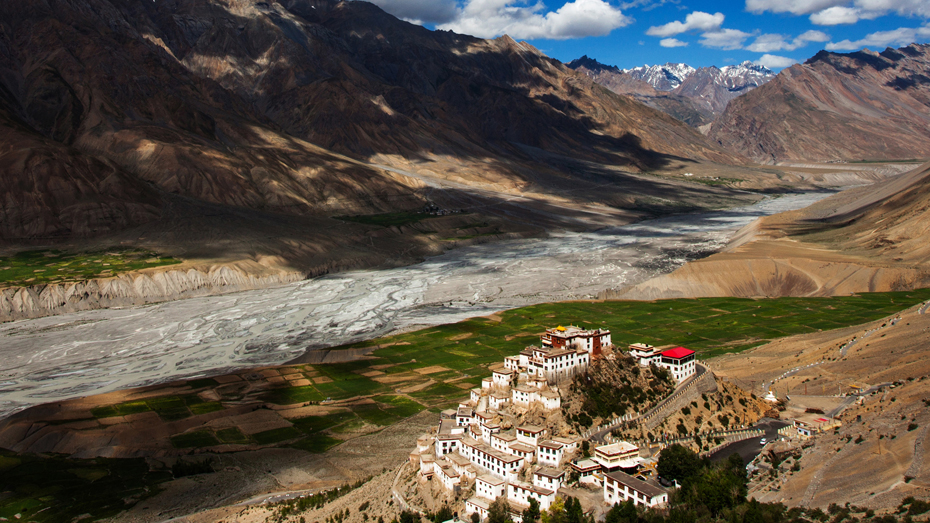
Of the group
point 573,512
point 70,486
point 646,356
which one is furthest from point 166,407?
point 573,512

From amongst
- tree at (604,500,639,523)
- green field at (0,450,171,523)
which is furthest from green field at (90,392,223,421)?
tree at (604,500,639,523)

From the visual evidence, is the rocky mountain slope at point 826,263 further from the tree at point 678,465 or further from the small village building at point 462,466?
the small village building at point 462,466

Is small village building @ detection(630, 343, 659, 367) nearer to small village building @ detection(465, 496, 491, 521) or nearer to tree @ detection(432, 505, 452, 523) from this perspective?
small village building @ detection(465, 496, 491, 521)

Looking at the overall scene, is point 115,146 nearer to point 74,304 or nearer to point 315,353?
point 74,304

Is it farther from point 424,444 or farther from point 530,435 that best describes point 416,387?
point 530,435

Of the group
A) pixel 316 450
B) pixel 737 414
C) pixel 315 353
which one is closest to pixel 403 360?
pixel 315 353
